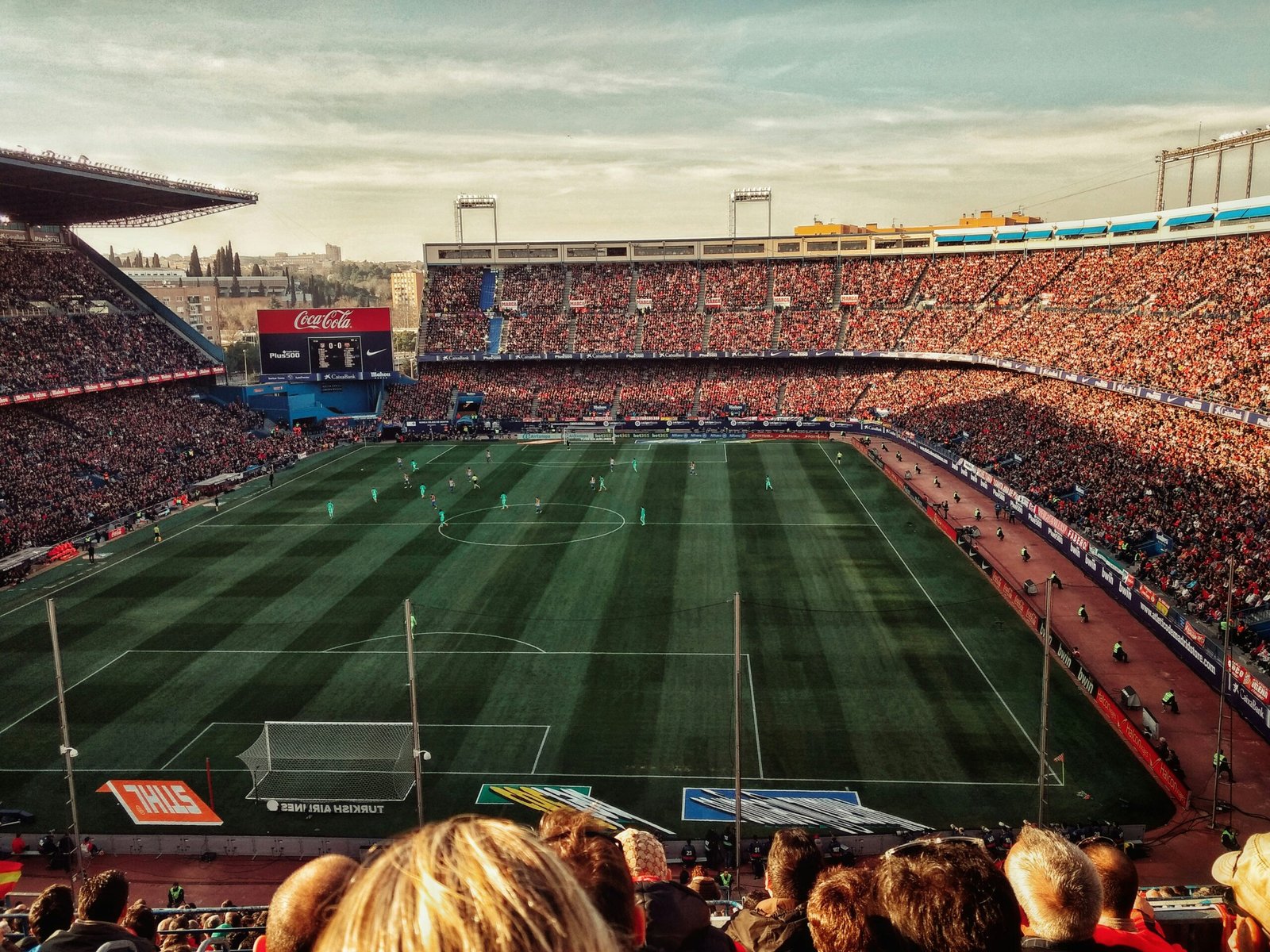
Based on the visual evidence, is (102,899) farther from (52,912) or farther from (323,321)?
(323,321)

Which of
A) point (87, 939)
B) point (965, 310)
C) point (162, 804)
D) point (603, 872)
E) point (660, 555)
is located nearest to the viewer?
point (603, 872)

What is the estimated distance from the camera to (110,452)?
59188mm

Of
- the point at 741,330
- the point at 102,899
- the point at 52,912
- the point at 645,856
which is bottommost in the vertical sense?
the point at 52,912

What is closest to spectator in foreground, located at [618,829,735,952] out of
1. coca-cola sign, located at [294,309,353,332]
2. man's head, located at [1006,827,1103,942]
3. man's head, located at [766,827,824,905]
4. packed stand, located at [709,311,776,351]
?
man's head, located at [766,827,824,905]

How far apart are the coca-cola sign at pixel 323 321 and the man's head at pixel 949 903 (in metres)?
83.4

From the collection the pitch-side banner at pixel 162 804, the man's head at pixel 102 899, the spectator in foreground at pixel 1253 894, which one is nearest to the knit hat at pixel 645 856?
the spectator in foreground at pixel 1253 894

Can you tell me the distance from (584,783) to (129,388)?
59.3 m

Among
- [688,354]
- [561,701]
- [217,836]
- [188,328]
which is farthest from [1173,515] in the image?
[188,328]

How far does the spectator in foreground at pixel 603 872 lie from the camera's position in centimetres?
377

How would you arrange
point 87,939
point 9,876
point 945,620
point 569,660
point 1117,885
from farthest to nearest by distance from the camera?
point 945,620
point 569,660
point 9,876
point 1117,885
point 87,939

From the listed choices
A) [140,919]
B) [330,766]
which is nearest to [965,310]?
[330,766]

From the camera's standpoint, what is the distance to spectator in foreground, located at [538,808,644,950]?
12.4ft

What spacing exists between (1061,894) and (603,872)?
186 centimetres

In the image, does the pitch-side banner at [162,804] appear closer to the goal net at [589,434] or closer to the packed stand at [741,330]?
the goal net at [589,434]
